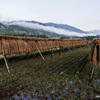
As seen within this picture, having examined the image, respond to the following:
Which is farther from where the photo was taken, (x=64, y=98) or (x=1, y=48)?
(x=1, y=48)

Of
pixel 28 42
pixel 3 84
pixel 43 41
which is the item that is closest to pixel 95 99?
pixel 3 84

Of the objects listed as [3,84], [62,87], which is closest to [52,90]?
[62,87]

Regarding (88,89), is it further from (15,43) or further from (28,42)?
(28,42)

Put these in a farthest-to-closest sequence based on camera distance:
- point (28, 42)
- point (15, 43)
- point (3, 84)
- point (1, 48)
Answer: point (28, 42) → point (15, 43) → point (1, 48) → point (3, 84)

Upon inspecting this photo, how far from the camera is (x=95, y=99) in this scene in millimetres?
4891

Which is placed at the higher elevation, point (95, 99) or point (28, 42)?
point (28, 42)

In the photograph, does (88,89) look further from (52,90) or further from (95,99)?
(52,90)

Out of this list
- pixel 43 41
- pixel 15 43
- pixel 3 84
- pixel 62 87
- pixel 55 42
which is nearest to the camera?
pixel 62 87

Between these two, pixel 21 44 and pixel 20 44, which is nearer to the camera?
pixel 20 44

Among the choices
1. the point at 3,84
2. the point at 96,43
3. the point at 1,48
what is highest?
the point at 96,43

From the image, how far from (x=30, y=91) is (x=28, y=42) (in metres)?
10.4

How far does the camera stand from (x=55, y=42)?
862 inches

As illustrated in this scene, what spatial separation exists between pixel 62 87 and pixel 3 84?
10.6 ft

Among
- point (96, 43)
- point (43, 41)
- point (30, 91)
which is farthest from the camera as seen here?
point (43, 41)
